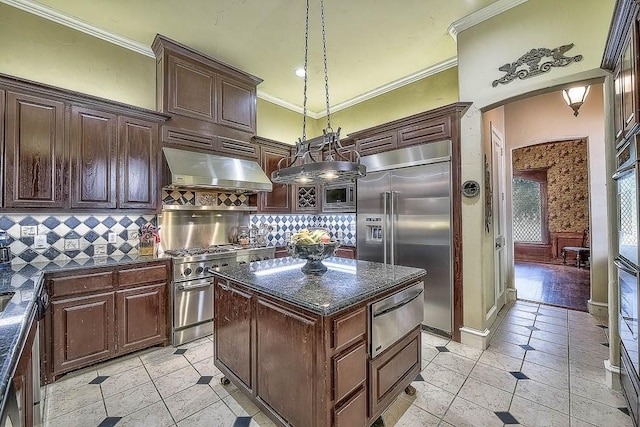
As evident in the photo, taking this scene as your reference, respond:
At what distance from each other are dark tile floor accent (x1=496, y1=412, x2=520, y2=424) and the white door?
2.02 m

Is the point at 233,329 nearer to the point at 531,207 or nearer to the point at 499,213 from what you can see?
the point at 499,213

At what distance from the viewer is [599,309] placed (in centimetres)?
365

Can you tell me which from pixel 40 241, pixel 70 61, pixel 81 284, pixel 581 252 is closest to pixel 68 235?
pixel 40 241

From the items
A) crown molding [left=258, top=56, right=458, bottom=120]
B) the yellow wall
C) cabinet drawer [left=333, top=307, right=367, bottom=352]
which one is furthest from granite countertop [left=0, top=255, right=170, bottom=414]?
crown molding [left=258, top=56, right=458, bottom=120]

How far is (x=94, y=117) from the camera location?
8.90 ft

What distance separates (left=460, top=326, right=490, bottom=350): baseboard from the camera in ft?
9.31

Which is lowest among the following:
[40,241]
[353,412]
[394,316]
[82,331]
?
[353,412]

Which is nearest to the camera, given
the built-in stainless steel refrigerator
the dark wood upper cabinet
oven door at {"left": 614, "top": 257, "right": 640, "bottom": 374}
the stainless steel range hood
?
oven door at {"left": 614, "top": 257, "right": 640, "bottom": 374}

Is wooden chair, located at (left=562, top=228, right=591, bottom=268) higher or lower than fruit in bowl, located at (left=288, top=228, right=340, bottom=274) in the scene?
lower

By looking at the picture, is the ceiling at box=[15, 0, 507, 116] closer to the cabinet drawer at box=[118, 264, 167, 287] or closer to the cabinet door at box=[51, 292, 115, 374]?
the cabinet drawer at box=[118, 264, 167, 287]

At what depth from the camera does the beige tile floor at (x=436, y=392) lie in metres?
1.88

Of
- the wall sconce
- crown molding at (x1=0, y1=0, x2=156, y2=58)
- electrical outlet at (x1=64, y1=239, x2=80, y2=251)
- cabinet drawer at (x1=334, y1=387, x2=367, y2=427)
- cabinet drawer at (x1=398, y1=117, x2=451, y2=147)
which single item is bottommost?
cabinet drawer at (x1=334, y1=387, x2=367, y2=427)

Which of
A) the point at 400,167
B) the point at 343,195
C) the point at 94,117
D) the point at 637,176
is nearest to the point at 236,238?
the point at 343,195

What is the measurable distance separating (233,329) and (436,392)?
5.33 feet
